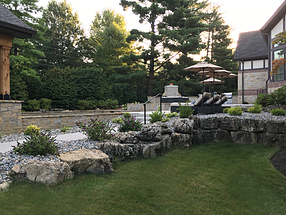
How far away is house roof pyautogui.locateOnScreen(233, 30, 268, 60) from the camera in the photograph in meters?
19.9

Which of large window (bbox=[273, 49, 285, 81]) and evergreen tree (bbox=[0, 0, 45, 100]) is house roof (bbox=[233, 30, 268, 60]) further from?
evergreen tree (bbox=[0, 0, 45, 100])

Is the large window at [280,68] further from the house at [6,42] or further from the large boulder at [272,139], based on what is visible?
the house at [6,42]

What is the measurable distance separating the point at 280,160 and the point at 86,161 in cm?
476

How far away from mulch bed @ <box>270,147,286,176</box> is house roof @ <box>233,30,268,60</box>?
16.4 metres

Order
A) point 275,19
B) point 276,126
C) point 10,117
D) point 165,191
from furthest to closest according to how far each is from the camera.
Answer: point 275,19 → point 10,117 → point 276,126 → point 165,191

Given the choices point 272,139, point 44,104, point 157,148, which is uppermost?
point 44,104

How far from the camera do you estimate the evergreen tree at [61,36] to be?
92.1 ft

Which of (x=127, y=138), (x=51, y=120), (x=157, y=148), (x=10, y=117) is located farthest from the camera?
(x=51, y=120)

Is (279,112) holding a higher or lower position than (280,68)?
lower

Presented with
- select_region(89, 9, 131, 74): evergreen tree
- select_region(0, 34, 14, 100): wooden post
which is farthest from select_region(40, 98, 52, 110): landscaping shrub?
select_region(89, 9, 131, 74): evergreen tree

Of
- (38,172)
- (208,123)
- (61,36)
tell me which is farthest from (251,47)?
(61,36)

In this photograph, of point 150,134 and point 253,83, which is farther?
point 253,83

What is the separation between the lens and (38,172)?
3.38m

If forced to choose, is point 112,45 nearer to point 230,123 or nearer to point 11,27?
point 11,27
